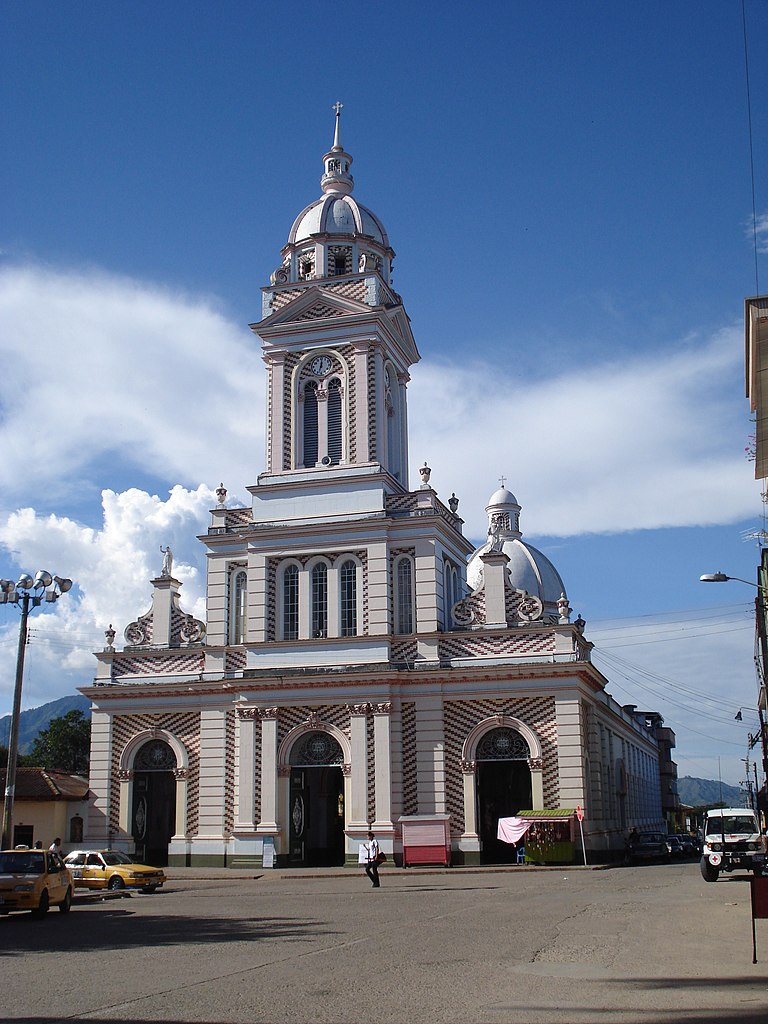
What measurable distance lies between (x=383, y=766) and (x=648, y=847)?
12.3 meters

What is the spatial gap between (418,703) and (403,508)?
713 cm

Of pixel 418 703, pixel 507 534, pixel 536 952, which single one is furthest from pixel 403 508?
pixel 536 952

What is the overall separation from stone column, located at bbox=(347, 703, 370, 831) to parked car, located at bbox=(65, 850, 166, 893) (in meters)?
9.16

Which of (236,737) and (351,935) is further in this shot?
(236,737)

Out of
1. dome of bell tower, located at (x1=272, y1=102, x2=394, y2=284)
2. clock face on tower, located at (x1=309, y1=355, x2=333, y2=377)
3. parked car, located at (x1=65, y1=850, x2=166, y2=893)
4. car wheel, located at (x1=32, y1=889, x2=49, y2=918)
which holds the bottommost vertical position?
parked car, located at (x1=65, y1=850, x2=166, y2=893)

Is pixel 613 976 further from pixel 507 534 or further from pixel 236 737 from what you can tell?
pixel 507 534

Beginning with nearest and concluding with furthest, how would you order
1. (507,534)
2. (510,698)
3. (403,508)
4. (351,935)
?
(351,935), (510,698), (403,508), (507,534)

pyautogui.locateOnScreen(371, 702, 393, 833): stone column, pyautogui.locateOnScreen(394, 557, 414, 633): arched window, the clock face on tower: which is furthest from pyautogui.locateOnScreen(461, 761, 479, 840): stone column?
the clock face on tower

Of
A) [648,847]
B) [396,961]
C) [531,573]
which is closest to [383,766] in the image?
[648,847]

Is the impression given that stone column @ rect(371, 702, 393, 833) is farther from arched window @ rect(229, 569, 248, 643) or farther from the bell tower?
the bell tower

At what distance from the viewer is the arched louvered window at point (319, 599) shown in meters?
40.6

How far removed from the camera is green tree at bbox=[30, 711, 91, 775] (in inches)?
3172

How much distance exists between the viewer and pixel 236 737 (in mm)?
41125

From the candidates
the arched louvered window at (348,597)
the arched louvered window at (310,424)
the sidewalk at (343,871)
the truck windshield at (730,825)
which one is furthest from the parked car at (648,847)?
the arched louvered window at (310,424)
